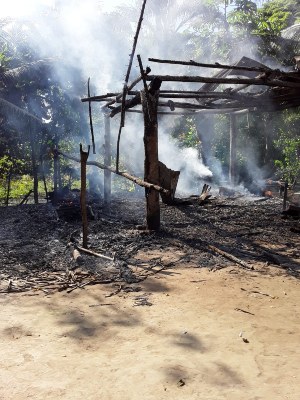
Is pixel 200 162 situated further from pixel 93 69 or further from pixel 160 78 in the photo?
pixel 160 78

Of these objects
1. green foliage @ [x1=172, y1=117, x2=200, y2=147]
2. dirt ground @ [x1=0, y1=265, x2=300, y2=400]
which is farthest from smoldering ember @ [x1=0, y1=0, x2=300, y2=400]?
green foliage @ [x1=172, y1=117, x2=200, y2=147]

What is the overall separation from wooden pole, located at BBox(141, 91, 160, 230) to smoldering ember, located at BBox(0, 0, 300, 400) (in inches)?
1.0

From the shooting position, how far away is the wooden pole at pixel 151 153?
8312 mm

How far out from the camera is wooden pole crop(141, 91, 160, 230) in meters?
8.31

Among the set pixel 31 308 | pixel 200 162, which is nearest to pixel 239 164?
pixel 200 162

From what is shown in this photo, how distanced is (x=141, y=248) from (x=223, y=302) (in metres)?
2.97

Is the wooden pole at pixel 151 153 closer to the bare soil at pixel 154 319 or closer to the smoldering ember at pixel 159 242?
the smoldering ember at pixel 159 242

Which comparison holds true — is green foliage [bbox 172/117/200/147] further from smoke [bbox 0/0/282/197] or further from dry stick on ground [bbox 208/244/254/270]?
dry stick on ground [bbox 208/244/254/270]

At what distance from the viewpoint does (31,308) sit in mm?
4891

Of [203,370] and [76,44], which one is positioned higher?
[76,44]

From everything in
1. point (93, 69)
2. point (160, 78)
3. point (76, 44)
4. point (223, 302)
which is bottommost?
point (223, 302)

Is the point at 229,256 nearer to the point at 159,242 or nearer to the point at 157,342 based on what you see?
the point at 159,242

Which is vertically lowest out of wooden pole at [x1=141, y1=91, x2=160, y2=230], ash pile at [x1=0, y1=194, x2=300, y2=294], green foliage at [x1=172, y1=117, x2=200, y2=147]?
ash pile at [x1=0, y1=194, x2=300, y2=294]

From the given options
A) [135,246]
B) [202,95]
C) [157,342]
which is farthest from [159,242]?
[157,342]
